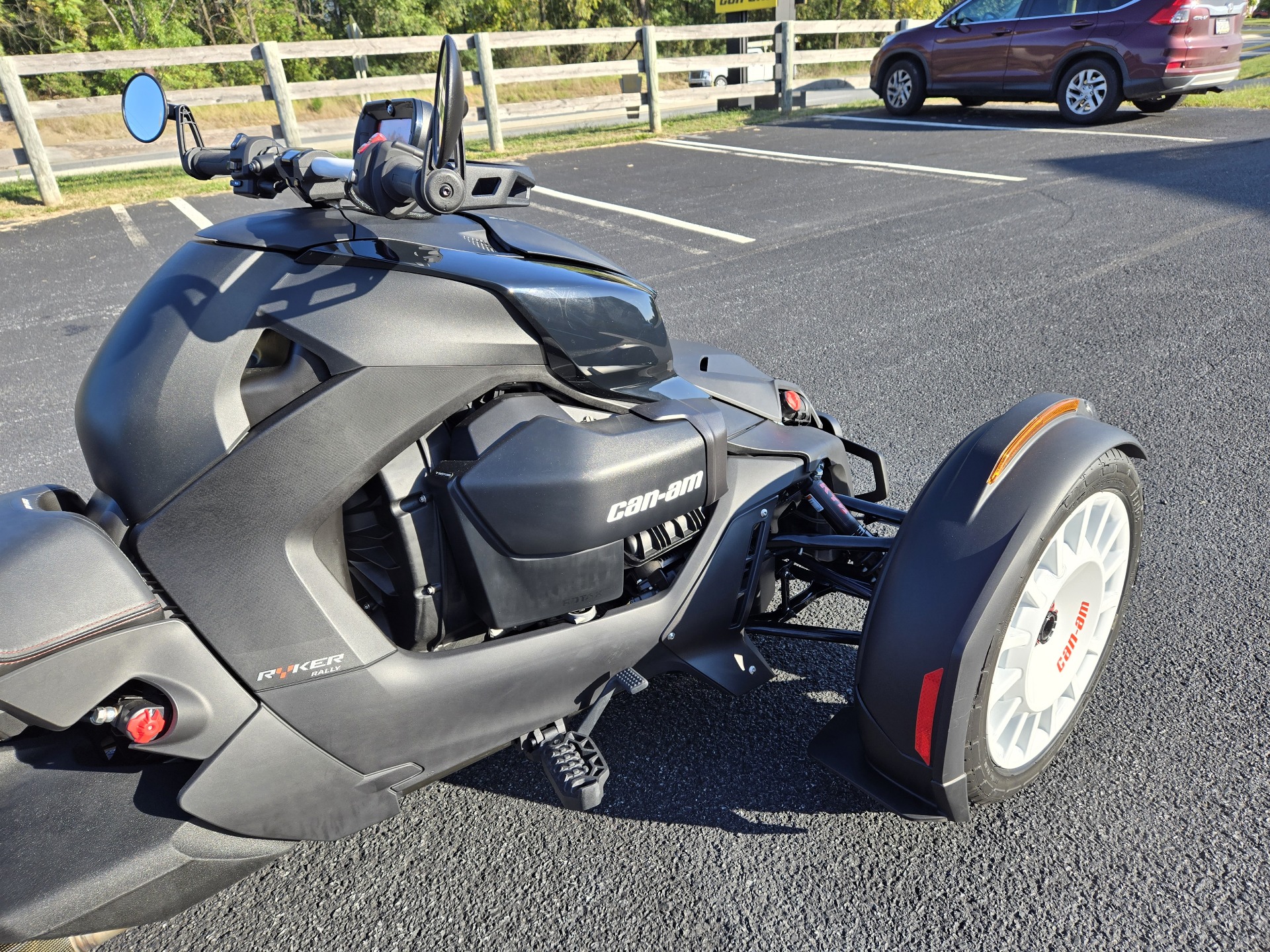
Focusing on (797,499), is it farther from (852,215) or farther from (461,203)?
(852,215)

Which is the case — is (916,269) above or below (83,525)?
below

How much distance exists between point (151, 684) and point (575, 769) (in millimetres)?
809

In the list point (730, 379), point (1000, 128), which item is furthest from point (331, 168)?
point (1000, 128)

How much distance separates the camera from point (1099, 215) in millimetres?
6516

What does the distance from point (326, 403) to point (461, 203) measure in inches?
18.0

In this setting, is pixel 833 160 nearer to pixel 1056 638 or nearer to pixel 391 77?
pixel 391 77

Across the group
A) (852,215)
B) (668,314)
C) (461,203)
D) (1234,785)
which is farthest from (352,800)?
(852,215)

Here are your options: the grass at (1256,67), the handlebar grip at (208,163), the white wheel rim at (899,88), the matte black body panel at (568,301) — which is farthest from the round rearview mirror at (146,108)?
the grass at (1256,67)

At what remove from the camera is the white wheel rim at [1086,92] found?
10.1 meters

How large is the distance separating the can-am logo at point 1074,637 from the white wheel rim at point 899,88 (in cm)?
1166

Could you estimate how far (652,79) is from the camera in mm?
12766

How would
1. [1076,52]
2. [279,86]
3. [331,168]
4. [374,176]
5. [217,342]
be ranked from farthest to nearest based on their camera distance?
[279,86] → [1076,52] → [331,168] → [217,342] → [374,176]

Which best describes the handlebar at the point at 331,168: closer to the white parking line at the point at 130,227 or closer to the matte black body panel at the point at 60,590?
the matte black body panel at the point at 60,590

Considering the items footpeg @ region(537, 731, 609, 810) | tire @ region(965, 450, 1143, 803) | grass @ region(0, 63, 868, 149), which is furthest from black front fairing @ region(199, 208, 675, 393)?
grass @ region(0, 63, 868, 149)
